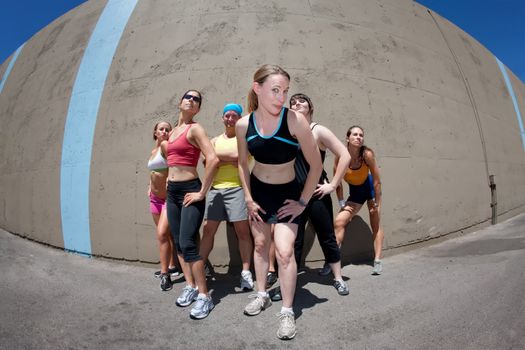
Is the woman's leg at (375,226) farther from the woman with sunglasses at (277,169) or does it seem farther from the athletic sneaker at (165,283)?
the athletic sneaker at (165,283)

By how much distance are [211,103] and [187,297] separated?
Answer: 88.9 inches

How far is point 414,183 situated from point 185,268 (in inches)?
125

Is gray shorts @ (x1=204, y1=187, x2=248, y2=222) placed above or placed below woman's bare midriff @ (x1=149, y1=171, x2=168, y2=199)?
below

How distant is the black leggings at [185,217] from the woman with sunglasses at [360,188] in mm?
1578

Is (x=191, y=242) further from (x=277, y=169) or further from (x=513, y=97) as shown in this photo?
(x=513, y=97)

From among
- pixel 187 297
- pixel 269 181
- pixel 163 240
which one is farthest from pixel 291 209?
pixel 163 240

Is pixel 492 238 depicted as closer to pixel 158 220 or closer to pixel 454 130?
pixel 454 130

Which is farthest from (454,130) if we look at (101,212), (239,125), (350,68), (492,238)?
(101,212)

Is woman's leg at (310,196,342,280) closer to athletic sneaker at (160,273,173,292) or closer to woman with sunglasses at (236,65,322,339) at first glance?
woman with sunglasses at (236,65,322,339)

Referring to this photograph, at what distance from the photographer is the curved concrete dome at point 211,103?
3586 millimetres

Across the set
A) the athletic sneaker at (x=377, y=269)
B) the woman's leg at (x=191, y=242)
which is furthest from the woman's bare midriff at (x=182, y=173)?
the athletic sneaker at (x=377, y=269)

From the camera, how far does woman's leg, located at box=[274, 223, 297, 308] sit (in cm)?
189

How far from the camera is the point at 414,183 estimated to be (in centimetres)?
380

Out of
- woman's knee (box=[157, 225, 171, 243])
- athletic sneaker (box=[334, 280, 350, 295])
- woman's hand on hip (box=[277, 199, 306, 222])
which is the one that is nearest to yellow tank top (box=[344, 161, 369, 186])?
athletic sneaker (box=[334, 280, 350, 295])
